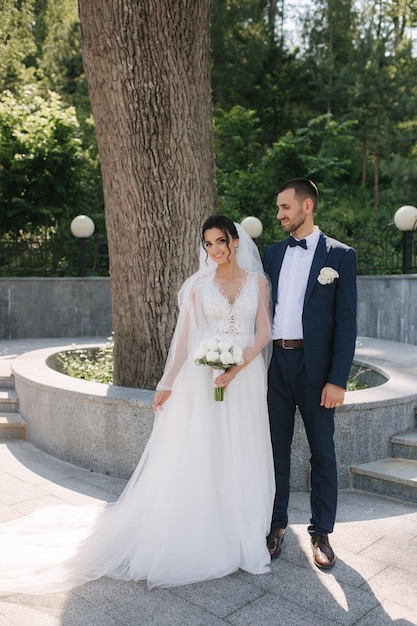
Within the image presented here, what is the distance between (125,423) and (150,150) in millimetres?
2374

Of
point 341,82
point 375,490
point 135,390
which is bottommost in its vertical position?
point 375,490

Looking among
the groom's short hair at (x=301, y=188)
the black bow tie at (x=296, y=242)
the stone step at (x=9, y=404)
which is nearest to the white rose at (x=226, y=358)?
the black bow tie at (x=296, y=242)

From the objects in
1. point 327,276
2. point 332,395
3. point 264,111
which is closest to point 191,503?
point 332,395

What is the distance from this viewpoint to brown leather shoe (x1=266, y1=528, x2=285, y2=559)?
3.42 m

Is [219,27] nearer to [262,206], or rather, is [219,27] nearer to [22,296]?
[262,206]

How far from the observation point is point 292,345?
339 centimetres

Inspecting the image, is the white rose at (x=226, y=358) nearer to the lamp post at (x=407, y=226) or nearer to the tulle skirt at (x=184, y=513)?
the tulle skirt at (x=184, y=513)

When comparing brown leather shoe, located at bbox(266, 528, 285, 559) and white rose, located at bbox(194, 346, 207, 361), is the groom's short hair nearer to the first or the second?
white rose, located at bbox(194, 346, 207, 361)

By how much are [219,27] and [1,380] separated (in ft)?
63.6

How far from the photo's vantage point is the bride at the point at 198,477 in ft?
10.6

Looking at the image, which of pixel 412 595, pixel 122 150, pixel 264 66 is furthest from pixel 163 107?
pixel 264 66

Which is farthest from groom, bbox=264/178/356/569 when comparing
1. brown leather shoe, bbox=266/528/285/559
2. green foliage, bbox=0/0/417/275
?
green foliage, bbox=0/0/417/275

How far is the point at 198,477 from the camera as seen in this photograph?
11.3 ft

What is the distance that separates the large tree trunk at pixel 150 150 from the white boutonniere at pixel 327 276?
91.1 inches
